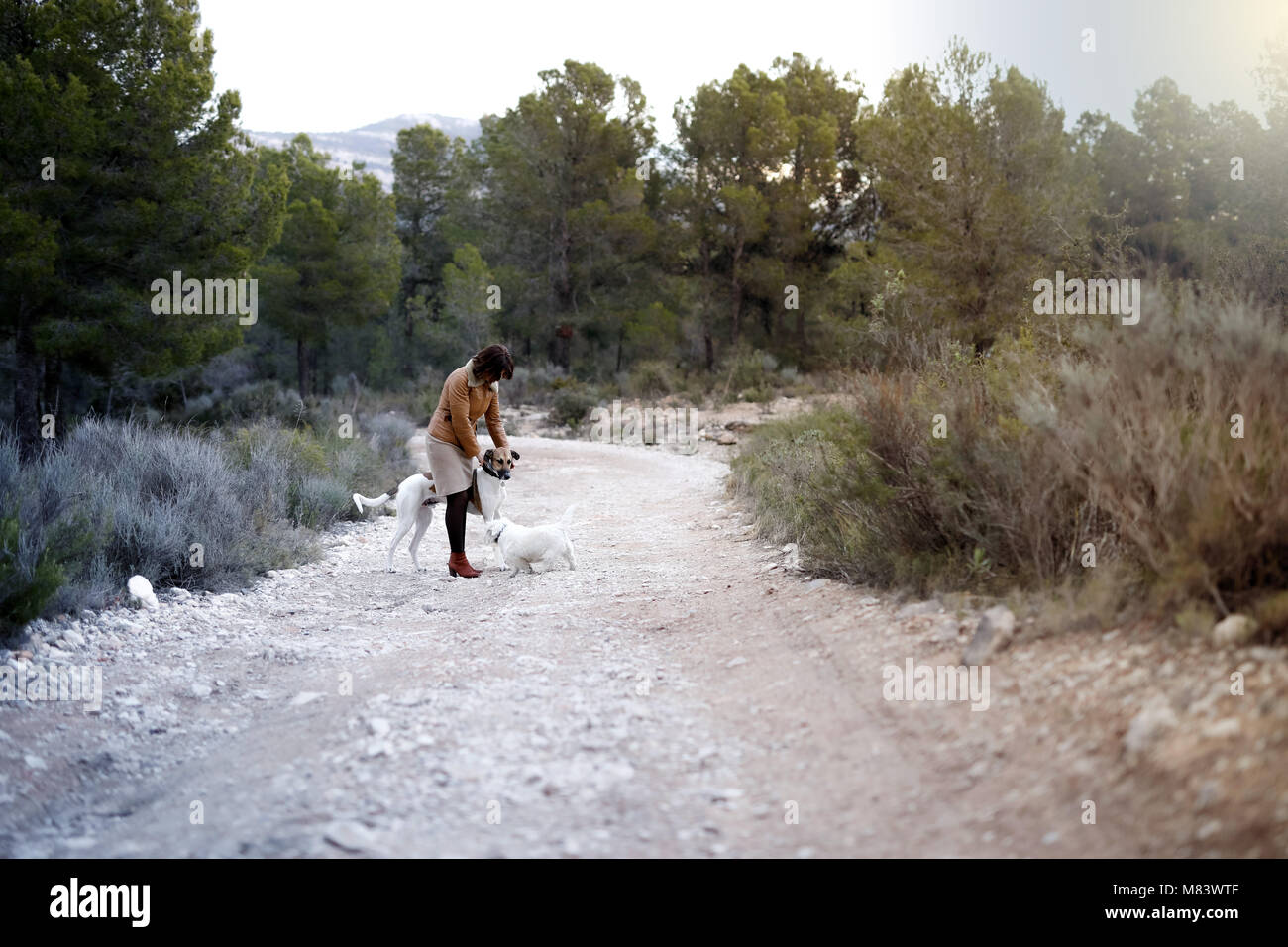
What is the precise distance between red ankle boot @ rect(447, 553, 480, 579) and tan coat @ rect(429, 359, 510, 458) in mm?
866

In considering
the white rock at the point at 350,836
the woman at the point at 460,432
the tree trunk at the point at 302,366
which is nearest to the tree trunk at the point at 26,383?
the woman at the point at 460,432

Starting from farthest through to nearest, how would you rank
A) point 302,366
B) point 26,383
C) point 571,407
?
point 302,366, point 571,407, point 26,383

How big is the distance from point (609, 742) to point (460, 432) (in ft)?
13.7

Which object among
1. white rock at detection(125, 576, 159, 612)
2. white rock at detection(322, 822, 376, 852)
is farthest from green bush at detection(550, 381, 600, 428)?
white rock at detection(322, 822, 376, 852)

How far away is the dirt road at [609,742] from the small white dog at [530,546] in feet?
3.74

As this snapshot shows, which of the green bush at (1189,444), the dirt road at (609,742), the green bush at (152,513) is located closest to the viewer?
the dirt road at (609,742)

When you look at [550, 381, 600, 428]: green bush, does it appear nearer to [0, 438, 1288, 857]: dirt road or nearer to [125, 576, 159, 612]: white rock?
[125, 576, 159, 612]: white rock

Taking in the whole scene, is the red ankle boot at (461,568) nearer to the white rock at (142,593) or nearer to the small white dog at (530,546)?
the small white dog at (530,546)

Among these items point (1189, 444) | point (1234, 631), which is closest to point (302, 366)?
point (1189, 444)

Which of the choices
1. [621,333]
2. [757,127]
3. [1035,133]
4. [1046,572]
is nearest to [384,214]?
[621,333]

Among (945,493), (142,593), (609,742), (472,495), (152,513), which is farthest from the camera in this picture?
(472,495)

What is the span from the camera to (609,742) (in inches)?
140

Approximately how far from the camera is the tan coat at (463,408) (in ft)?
23.5

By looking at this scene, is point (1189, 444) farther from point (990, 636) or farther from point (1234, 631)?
point (990, 636)
